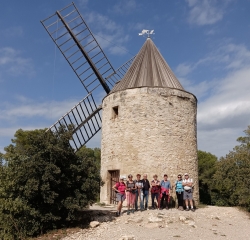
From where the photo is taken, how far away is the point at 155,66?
12.9m

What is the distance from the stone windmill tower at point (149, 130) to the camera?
11.1 metres

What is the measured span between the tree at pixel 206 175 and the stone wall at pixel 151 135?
407 inches

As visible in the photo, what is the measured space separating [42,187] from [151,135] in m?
4.39

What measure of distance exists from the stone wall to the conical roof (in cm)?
45

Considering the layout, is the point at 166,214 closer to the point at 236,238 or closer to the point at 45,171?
the point at 236,238

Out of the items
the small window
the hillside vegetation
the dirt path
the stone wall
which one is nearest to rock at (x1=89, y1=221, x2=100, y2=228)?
the dirt path

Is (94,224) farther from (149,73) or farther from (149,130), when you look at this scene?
(149,73)

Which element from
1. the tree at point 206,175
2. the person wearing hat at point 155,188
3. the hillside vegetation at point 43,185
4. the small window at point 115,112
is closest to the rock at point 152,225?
the person wearing hat at point 155,188

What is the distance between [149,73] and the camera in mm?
12484

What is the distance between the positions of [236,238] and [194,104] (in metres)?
5.90

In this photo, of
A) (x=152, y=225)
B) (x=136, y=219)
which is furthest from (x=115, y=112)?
(x=152, y=225)

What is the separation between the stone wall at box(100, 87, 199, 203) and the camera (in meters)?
11.1

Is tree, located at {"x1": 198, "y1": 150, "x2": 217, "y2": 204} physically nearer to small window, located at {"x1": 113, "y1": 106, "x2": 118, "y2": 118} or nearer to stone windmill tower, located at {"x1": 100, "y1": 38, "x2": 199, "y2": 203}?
stone windmill tower, located at {"x1": 100, "y1": 38, "x2": 199, "y2": 203}

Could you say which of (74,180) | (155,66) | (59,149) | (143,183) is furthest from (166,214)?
(155,66)
